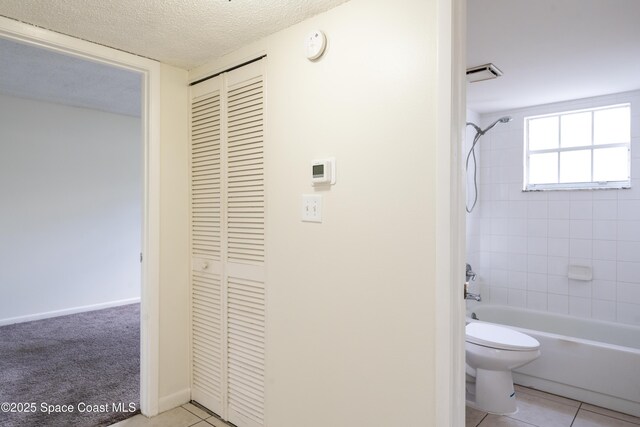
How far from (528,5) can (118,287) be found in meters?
4.89

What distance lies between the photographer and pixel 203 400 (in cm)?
231

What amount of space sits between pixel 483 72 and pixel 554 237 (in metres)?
1.76

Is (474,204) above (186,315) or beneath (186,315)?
above

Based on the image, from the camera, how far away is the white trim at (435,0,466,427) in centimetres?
127

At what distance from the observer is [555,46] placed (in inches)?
86.7

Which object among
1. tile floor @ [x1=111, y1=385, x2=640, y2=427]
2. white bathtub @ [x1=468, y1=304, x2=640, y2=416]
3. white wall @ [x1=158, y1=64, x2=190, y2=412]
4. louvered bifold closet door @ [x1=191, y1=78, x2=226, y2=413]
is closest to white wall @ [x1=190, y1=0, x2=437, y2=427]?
louvered bifold closet door @ [x1=191, y1=78, x2=226, y2=413]

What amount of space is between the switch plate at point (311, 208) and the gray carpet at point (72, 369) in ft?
5.44

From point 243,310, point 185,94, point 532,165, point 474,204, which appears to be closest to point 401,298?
point 243,310

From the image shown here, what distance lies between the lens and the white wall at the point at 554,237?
9.85ft

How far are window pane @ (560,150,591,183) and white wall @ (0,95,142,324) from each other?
4.77m

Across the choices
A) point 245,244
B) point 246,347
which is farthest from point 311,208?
→ point 246,347

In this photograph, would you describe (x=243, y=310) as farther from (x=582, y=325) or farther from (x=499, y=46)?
(x=582, y=325)

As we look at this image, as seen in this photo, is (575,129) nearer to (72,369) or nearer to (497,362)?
(497,362)

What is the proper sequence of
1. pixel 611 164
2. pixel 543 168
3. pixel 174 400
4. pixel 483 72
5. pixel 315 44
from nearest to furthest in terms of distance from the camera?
1. pixel 315 44
2. pixel 174 400
3. pixel 483 72
4. pixel 611 164
5. pixel 543 168
